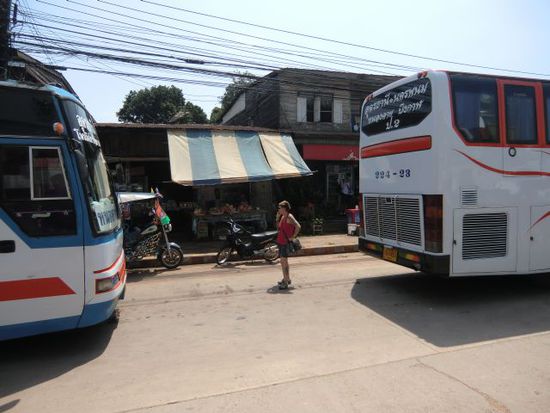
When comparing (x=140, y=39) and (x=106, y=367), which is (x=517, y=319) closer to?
(x=106, y=367)

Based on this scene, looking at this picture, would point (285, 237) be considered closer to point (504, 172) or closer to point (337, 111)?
point (504, 172)

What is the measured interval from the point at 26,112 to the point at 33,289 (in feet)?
6.25

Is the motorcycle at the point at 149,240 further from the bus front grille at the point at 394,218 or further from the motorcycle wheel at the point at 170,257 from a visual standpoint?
the bus front grille at the point at 394,218

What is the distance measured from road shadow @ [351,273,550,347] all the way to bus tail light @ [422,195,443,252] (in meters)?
1.00

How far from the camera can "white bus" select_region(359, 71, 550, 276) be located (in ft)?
20.2

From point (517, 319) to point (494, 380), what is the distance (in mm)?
2328

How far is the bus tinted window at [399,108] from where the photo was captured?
20.8ft

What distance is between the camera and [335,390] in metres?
3.76

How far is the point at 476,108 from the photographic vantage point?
6.28 m

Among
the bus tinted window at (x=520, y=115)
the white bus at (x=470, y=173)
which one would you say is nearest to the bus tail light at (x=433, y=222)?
the white bus at (x=470, y=173)

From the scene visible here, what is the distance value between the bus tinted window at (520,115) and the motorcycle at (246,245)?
231 inches

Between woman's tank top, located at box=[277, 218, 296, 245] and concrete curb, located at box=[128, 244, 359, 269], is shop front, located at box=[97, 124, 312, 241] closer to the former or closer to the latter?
concrete curb, located at box=[128, 244, 359, 269]

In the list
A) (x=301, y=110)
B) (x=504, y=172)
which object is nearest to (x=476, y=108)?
(x=504, y=172)

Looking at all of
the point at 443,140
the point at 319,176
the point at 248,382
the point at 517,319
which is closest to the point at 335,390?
the point at 248,382
